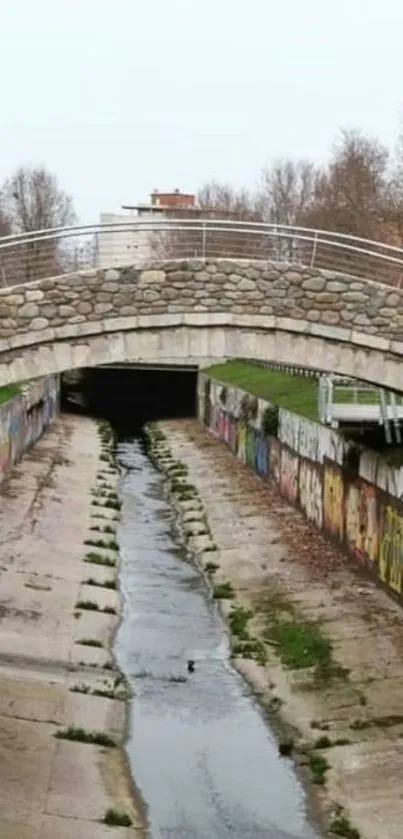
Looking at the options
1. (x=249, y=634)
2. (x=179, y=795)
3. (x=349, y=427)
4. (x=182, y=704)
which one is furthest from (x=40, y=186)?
(x=179, y=795)

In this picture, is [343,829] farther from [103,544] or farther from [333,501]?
[103,544]

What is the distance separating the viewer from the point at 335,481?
4166cm

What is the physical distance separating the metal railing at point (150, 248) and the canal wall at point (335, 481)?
10.6m

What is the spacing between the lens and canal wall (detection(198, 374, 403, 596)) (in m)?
34.0

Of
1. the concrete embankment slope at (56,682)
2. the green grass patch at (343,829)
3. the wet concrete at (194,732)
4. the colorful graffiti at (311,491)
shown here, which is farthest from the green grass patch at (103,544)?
the green grass patch at (343,829)

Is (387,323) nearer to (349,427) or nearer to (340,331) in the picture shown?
(340,331)

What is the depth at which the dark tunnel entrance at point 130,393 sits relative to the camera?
365ft

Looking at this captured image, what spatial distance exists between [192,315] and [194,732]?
7525mm

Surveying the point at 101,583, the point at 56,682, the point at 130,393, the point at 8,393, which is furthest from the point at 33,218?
the point at 130,393

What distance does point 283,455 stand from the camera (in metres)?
53.0

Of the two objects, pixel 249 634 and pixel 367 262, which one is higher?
pixel 367 262

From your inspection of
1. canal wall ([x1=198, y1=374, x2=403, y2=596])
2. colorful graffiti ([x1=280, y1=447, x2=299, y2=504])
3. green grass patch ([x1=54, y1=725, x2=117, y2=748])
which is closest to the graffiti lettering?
canal wall ([x1=198, y1=374, x2=403, y2=596])

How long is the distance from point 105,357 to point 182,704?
752cm

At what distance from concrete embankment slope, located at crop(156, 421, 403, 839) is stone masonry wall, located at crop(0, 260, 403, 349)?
6.91m
